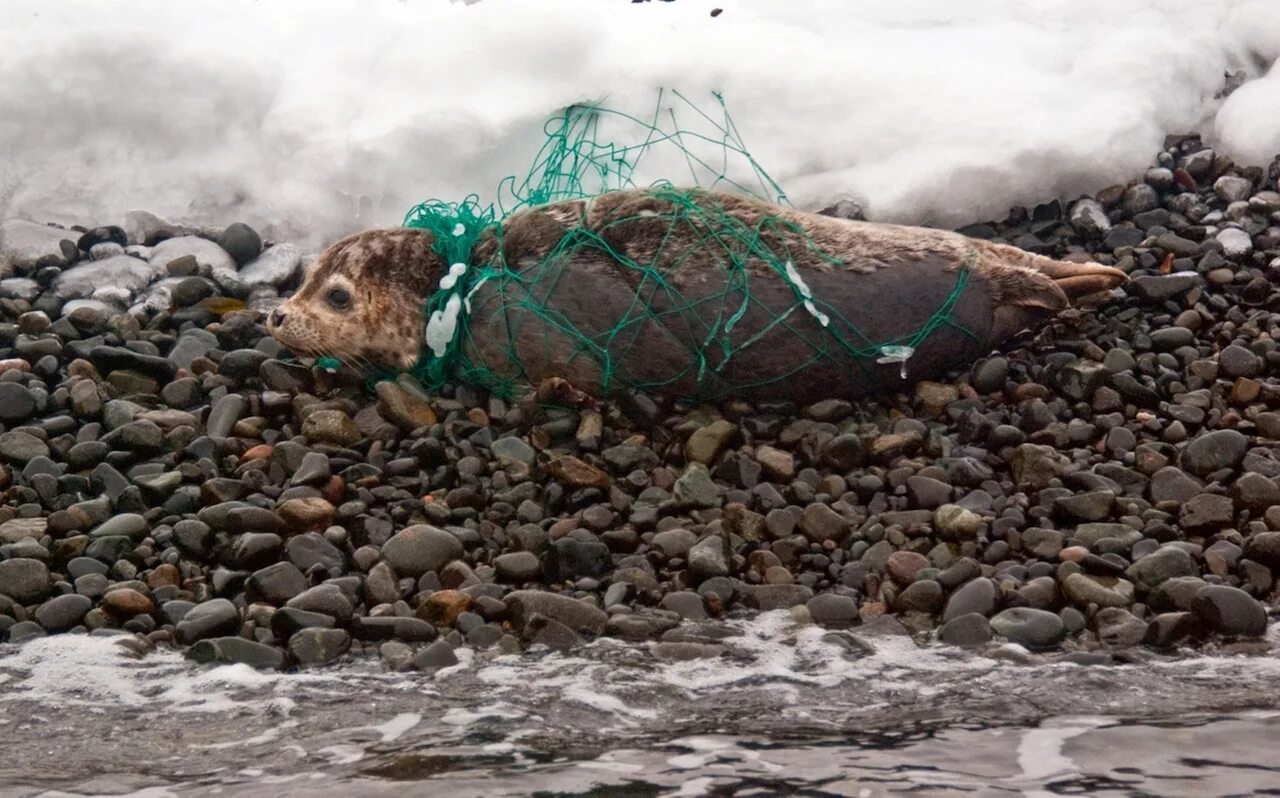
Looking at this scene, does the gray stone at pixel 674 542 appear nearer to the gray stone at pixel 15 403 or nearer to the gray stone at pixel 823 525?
the gray stone at pixel 823 525

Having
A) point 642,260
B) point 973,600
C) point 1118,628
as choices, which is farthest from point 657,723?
point 642,260

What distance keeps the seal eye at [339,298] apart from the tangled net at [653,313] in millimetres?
354

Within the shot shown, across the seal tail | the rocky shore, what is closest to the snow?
the rocky shore

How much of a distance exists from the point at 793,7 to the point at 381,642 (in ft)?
19.4

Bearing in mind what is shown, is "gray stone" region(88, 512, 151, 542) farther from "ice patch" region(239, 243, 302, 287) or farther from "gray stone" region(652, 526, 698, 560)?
"ice patch" region(239, 243, 302, 287)

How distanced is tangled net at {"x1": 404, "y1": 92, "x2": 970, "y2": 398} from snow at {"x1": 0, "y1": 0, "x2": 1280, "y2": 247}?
1.45 meters

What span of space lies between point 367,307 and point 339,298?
142 millimetres

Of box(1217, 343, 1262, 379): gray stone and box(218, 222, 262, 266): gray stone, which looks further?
box(218, 222, 262, 266): gray stone

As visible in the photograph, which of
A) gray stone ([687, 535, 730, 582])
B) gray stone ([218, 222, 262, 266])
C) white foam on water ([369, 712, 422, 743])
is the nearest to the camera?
white foam on water ([369, 712, 422, 743])

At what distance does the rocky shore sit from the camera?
171 inches

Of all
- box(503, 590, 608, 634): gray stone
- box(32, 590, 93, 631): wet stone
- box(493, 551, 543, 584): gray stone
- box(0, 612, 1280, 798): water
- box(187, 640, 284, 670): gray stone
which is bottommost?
box(0, 612, 1280, 798): water

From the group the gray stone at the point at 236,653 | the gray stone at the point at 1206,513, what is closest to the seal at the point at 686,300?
the gray stone at the point at 1206,513

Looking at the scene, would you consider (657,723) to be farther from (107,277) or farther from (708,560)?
(107,277)

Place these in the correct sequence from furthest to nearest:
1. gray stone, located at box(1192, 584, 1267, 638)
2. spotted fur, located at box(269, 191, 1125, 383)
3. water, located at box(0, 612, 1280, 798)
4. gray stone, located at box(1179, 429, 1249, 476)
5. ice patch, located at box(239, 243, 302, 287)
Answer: ice patch, located at box(239, 243, 302, 287)
spotted fur, located at box(269, 191, 1125, 383)
gray stone, located at box(1179, 429, 1249, 476)
gray stone, located at box(1192, 584, 1267, 638)
water, located at box(0, 612, 1280, 798)
